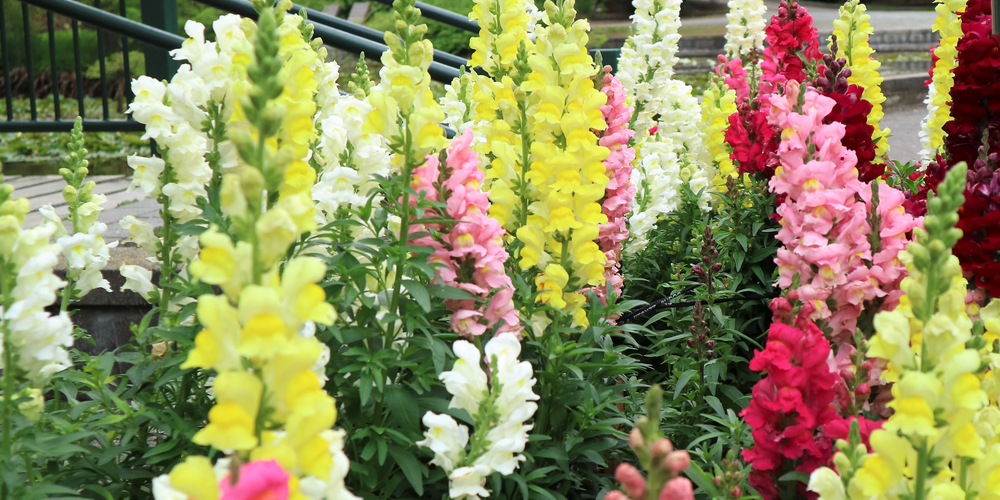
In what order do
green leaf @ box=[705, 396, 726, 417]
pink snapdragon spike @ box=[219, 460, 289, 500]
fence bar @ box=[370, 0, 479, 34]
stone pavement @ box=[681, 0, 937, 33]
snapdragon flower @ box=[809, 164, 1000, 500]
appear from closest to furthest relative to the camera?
pink snapdragon spike @ box=[219, 460, 289, 500]
snapdragon flower @ box=[809, 164, 1000, 500]
green leaf @ box=[705, 396, 726, 417]
fence bar @ box=[370, 0, 479, 34]
stone pavement @ box=[681, 0, 937, 33]

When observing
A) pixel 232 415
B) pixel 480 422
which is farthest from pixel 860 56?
pixel 232 415

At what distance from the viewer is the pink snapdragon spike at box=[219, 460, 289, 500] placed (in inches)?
41.8

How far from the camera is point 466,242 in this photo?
204 cm

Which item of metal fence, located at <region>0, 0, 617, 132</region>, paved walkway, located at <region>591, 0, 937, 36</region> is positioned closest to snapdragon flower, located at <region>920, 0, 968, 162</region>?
metal fence, located at <region>0, 0, 617, 132</region>

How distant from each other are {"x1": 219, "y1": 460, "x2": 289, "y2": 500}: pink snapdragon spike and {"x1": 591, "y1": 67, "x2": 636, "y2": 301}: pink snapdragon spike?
175 centimetres

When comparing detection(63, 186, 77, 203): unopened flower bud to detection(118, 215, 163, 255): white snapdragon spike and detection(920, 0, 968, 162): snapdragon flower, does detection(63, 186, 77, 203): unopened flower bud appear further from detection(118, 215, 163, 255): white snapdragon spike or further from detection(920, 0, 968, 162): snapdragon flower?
detection(920, 0, 968, 162): snapdragon flower

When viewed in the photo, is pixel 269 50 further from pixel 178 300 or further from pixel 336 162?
pixel 336 162

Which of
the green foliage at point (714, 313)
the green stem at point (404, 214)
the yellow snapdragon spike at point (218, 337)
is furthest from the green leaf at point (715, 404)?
the yellow snapdragon spike at point (218, 337)

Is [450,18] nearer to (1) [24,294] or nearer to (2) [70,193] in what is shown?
(2) [70,193]

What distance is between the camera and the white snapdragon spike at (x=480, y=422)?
5.80 ft

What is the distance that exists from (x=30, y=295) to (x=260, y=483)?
90cm

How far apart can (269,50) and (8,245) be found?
77cm

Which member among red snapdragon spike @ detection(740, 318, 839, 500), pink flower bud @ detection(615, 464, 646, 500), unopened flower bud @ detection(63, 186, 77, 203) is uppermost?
unopened flower bud @ detection(63, 186, 77, 203)

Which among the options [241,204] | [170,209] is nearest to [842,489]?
[241,204]
